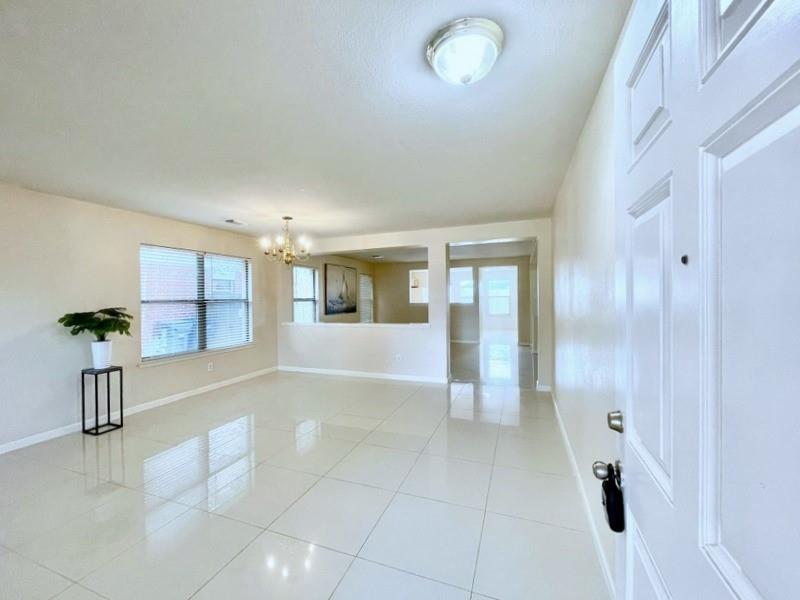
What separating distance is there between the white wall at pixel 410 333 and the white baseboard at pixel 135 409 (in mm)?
846

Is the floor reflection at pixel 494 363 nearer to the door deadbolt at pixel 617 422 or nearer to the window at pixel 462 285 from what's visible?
the window at pixel 462 285

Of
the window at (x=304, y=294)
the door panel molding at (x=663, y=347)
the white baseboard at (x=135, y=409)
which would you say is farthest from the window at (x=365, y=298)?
the door panel molding at (x=663, y=347)

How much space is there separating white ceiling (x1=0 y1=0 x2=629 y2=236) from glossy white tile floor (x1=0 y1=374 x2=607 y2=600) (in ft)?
7.57

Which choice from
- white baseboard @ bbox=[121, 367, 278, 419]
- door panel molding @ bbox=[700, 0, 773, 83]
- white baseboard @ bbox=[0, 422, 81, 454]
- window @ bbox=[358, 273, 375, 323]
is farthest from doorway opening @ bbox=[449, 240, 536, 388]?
door panel molding @ bbox=[700, 0, 773, 83]

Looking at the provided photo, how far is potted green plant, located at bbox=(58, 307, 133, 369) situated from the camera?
316cm

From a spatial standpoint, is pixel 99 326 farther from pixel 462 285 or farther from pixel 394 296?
pixel 462 285

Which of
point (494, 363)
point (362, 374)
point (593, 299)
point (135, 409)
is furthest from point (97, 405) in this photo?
point (494, 363)

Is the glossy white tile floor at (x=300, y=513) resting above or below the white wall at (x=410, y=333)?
below

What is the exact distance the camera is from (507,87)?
5.52 feet

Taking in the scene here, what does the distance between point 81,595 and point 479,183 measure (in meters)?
3.57

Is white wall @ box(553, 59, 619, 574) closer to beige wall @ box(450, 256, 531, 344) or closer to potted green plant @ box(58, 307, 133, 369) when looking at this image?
potted green plant @ box(58, 307, 133, 369)

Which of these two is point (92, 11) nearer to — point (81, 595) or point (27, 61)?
point (27, 61)

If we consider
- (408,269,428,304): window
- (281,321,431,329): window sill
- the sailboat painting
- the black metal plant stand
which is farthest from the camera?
(408,269,428,304): window

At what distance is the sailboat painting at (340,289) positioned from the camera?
7.55 m
